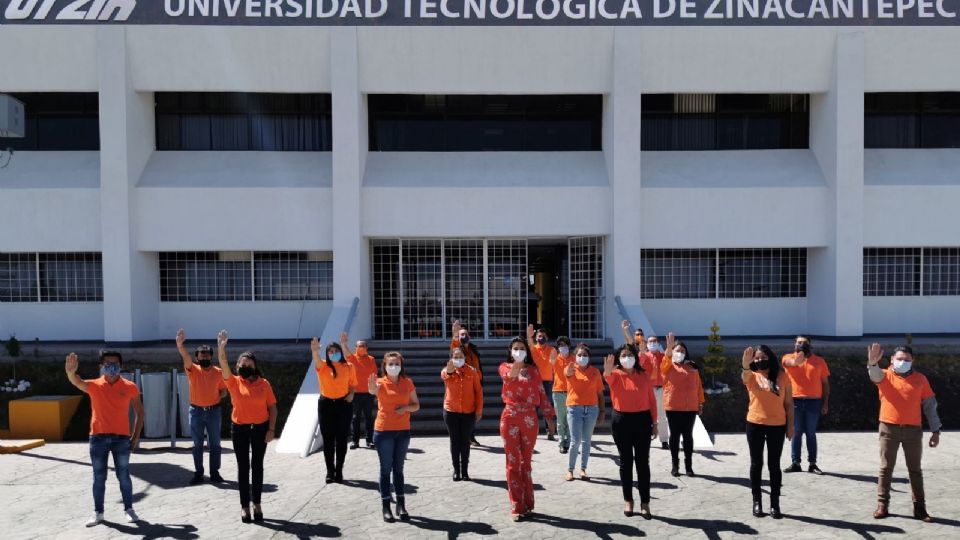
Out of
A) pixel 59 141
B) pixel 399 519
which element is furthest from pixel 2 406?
pixel 399 519

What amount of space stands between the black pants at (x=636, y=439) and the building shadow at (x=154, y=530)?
4.15 m

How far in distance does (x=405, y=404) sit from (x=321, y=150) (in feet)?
33.8

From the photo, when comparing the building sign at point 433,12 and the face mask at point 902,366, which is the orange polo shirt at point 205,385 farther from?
the building sign at point 433,12

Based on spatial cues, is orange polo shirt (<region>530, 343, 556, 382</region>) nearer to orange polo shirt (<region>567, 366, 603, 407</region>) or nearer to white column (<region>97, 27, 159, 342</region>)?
orange polo shirt (<region>567, 366, 603, 407</region>)

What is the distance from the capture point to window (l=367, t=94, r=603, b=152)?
16.2 m

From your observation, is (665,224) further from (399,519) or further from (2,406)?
(2,406)

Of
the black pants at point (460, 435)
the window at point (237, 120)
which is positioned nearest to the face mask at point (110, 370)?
the black pants at point (460, 435)

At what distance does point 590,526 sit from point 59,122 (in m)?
15.3

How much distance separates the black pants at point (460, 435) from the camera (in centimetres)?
852

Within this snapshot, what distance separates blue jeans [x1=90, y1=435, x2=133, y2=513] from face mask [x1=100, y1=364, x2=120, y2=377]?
2.02 ft

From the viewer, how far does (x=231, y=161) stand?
51.9 feet

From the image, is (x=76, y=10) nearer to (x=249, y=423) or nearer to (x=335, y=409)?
(x=335, y=409)

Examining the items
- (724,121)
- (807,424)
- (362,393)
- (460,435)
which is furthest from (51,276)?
(724,121)

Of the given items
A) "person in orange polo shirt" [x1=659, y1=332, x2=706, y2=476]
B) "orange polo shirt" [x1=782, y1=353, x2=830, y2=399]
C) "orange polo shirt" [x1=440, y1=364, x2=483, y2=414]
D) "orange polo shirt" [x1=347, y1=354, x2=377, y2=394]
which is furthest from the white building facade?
"orange polo shirt" [x1=440, y1=364, x2=483, y2=414]
